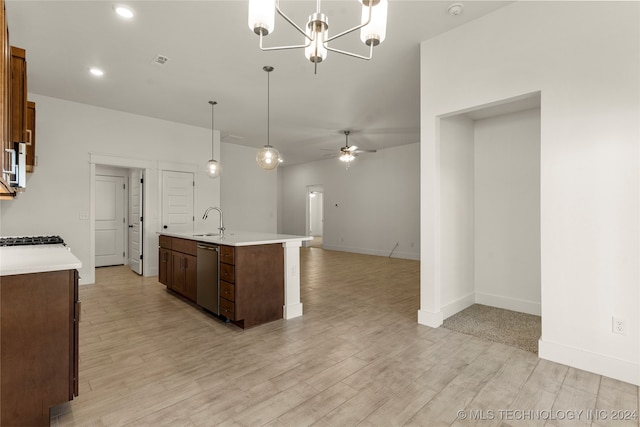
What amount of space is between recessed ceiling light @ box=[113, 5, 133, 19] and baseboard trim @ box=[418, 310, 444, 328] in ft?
13.3

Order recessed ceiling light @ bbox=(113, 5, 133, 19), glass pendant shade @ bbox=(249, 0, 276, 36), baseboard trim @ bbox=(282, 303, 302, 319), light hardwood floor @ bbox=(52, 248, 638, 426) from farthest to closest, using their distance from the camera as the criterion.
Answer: baseboard trim @ bbox=(282, 303, 302, 319) → recessed ceiling light @ bbox=(113, 5, 133, 19) → light hardwood floor @ bbox=(52, 248, 638, 426) → glass pendant shade @ bbox=(249, 0, 276, 36)

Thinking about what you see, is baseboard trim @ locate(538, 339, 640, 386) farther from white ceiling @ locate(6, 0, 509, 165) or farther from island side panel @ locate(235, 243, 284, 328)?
white ceiling @ locate(6, 0, 509, 165)

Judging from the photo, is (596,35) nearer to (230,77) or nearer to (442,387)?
(442,387)

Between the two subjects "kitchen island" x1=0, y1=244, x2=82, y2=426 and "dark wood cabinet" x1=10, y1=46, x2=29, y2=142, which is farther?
"dark wood cabinet" x1=10, y1=46, x2=29, y2=142

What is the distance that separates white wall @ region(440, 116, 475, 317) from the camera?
3.42 metres

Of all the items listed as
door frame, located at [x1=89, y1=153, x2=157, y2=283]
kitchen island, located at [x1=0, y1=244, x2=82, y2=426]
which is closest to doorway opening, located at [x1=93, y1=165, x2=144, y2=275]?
door frame, located at [x1=89, y1=153, x2=157, y2=283]

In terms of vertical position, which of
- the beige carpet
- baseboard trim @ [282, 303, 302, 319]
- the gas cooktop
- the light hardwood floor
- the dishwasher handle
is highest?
the gas cooktop

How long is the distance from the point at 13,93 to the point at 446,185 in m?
3.70

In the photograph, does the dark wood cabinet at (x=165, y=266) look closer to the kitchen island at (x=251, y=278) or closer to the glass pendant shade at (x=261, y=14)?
the kitchen island at (x=251, y=278)

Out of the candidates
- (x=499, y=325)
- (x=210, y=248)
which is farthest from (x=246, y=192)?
(x=499, y=325)

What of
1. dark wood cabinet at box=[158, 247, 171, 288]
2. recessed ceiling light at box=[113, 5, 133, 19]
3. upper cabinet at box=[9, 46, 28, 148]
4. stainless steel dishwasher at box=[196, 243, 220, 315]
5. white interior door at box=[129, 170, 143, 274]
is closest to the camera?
upper cabinet at box=[9, 46, 28, 148]

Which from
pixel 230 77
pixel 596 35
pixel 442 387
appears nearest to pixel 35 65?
pixel 230 77

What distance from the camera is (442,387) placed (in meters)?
2.13

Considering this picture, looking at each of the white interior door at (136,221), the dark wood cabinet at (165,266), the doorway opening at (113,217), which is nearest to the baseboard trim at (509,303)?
the dark wood cabinet at (165,266)
